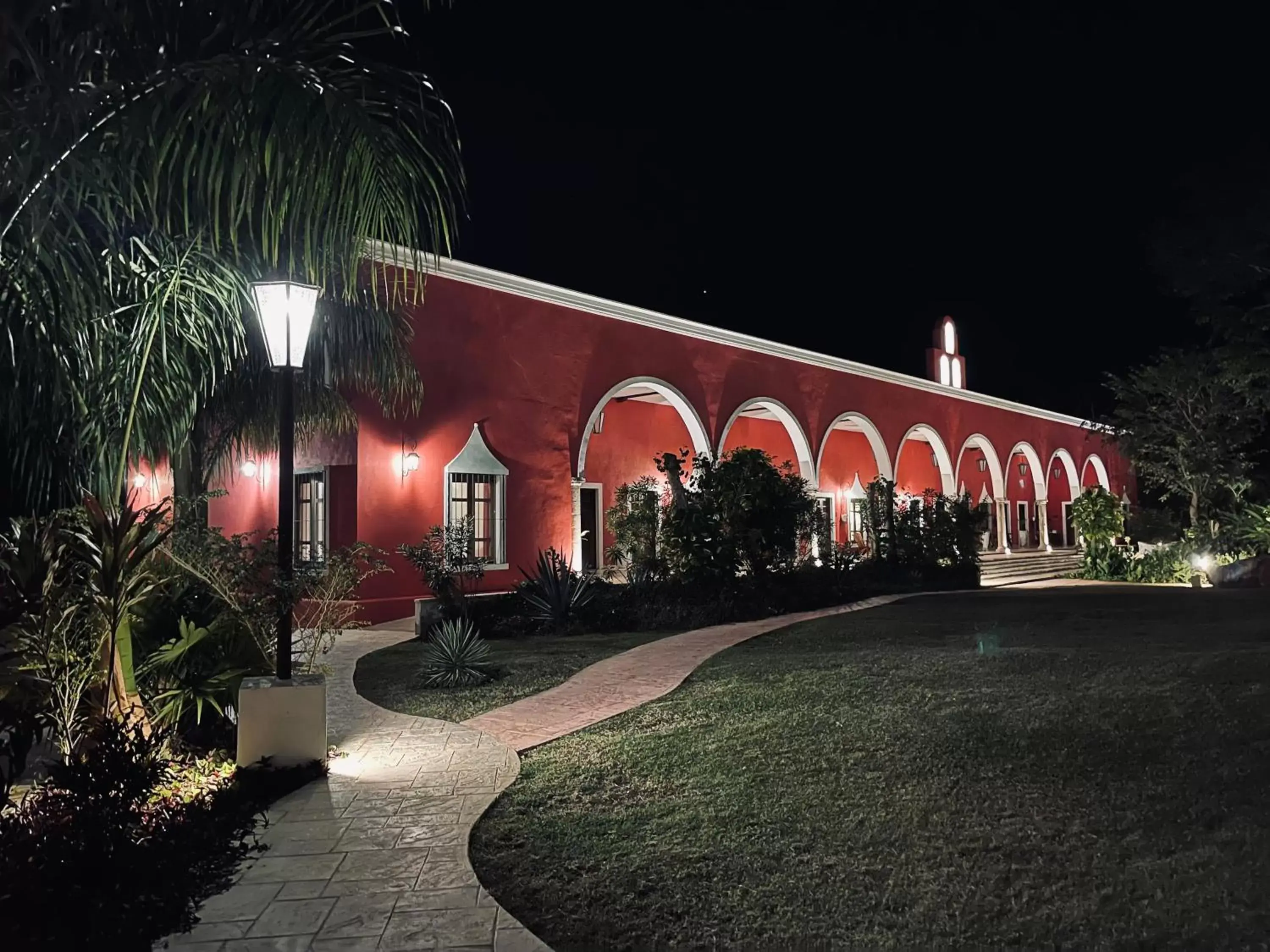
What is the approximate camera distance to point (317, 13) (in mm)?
3393

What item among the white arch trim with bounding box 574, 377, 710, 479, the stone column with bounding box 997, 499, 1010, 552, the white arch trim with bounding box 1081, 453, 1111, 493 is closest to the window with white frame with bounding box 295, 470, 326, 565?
the white arch trim with bounding box 574, 377, 710, 479

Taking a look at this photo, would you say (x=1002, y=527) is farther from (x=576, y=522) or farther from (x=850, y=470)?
(x=576, y=522)

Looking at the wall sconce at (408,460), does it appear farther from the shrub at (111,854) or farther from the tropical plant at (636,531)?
the shrub at (111,854)

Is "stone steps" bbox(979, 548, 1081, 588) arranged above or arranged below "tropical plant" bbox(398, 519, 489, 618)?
below

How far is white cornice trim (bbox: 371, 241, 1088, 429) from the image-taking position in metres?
13.3

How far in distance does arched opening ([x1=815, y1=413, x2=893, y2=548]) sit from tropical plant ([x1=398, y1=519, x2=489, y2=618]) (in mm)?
12579

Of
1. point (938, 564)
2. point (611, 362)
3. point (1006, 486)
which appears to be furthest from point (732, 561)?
point (1006, 486)

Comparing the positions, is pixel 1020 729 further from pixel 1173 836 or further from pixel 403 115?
pixel 403 115

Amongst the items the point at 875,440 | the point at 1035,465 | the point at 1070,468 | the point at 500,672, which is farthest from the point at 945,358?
the point at 500,672

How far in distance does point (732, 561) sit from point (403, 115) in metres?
9.90

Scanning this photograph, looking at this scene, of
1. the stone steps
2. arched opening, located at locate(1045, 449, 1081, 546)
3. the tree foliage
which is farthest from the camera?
arched opening, located at locate(1045, 449, 1081, 546)

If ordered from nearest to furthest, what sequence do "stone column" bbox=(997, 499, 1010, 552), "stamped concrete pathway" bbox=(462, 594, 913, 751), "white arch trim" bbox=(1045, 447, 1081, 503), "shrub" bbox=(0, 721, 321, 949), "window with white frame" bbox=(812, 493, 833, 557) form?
"shrub" bbox=(0, 721, 321, 949)
"stamped concrete pathway" bbox=(462, 594, 913, 751)
"window with white frame" bbox=(812, 493, 833, 557)
"stone column" bbox=(997, 499, 1010, 552)
"white arch trim" bbox=(1045, 447, 1081, 503)

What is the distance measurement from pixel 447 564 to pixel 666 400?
8.12 m

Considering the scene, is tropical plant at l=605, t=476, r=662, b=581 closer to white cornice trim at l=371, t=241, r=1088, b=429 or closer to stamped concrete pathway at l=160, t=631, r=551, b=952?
white cornice trim at l=371, t=241, r=1088, b=429
